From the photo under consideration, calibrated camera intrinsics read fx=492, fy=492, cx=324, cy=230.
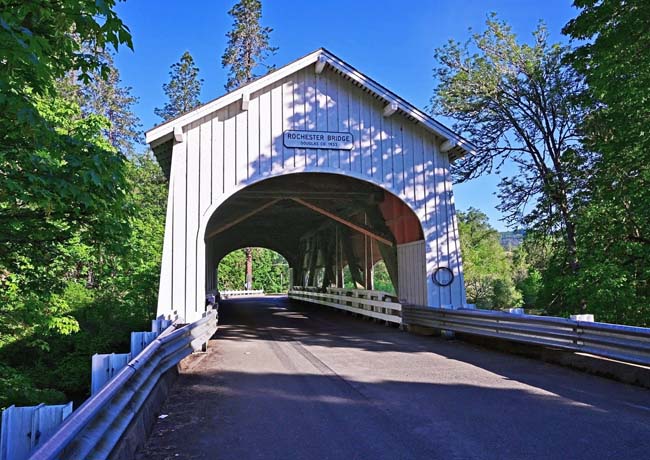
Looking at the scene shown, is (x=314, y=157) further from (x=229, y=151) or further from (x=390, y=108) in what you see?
(x=390, y=108)

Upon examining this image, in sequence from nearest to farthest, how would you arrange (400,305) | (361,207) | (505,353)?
(505,353)
(400,305)
(361,207)

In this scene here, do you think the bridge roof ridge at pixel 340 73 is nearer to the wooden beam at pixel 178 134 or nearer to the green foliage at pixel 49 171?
the wooden beam at pixel 178 134

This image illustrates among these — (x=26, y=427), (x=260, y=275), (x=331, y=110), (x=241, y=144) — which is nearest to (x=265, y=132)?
(x=241, y=144)

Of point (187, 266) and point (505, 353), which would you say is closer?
point (505, 353)

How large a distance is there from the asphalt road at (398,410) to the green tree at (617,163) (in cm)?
604

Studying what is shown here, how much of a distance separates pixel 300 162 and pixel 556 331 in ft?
19.1

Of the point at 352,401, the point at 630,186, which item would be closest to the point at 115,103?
the point at 630,186

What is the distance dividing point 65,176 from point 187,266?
4.98 m

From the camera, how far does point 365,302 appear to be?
14.3 meters

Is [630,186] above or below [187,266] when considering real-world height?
above

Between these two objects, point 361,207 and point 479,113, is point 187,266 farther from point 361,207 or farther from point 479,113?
point 479,113

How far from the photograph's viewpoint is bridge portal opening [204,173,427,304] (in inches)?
472

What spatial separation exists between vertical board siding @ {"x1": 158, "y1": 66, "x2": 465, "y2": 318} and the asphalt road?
2.82m

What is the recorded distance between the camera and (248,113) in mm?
10039
